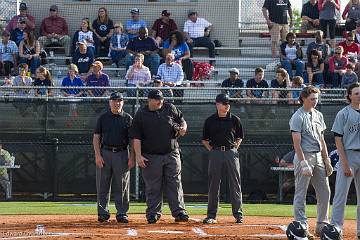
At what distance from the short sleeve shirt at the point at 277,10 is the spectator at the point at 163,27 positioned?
105 inches

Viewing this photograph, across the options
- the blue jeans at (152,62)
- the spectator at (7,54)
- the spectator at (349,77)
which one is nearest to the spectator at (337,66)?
the spectator at (349,77)

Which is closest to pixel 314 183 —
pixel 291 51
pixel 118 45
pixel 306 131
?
pixel 306 131

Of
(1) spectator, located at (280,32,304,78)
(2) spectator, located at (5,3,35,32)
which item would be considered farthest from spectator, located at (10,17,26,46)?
(1) spectator, located at (280,32,304,78)

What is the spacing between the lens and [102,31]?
26.0 meters

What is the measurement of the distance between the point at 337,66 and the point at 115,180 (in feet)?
32.0

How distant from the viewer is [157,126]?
15.2m

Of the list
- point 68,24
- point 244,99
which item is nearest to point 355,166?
point 244,99

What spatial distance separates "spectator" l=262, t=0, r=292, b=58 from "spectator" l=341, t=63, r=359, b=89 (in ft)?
13.2

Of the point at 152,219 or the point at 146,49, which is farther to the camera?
the point at 146,49

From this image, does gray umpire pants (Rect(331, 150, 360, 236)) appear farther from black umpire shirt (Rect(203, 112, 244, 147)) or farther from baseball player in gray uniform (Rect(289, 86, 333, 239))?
black umpire shirt (Rect(203, 112, 244, 147))

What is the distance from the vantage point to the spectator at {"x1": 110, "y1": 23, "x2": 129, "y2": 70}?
25312 millimetres

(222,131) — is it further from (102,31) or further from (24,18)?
(24,18)

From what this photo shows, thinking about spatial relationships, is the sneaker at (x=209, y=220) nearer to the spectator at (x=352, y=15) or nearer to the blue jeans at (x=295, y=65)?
the blue jeans at (x=295, y=65)

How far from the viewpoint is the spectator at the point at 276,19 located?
86.6 ft
